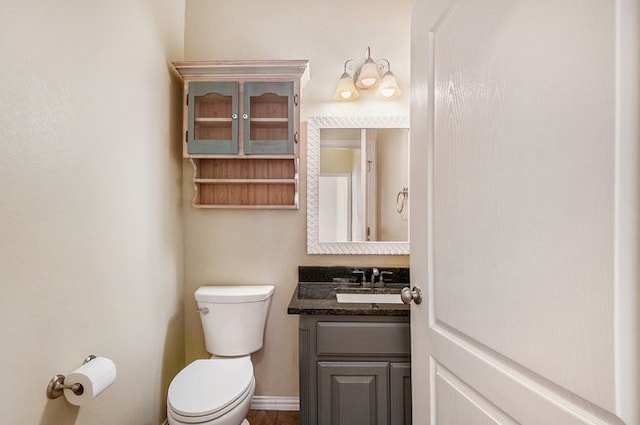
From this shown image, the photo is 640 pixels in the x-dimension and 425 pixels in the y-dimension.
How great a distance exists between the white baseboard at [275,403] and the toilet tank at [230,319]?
448 millimetres

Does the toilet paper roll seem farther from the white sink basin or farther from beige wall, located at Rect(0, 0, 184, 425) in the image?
the white sink basin

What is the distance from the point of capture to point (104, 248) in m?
1.27

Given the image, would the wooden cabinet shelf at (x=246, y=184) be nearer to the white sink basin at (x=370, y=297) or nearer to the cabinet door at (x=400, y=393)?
the white sink basin at (x=370, y=297)

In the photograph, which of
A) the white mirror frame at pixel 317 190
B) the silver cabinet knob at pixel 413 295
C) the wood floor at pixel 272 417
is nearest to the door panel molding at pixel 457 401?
the silver cabinet knob at pixel 413 295

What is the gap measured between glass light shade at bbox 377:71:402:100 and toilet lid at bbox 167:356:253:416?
1.74 metres

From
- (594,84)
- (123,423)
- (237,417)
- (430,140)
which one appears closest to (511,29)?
(594,84)

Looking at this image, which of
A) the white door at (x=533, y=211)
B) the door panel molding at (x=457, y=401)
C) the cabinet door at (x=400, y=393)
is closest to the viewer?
the white door at (x=533, y=211)

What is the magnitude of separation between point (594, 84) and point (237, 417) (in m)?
1.61

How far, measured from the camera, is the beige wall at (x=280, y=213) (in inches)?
80.0

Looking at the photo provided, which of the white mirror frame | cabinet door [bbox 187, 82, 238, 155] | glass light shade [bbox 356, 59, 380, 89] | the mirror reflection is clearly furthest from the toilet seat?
glass light shade [bbox 356, 59, 380, 89]

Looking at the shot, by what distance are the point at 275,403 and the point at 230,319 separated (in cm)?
70

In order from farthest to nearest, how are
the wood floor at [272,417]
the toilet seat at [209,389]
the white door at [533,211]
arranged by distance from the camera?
the wood floor at [272,417] → the toilet seat at [209,389] → the white door at [533,211]

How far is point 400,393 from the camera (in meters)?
1.43

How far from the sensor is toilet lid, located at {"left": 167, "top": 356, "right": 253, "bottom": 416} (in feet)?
4.28
